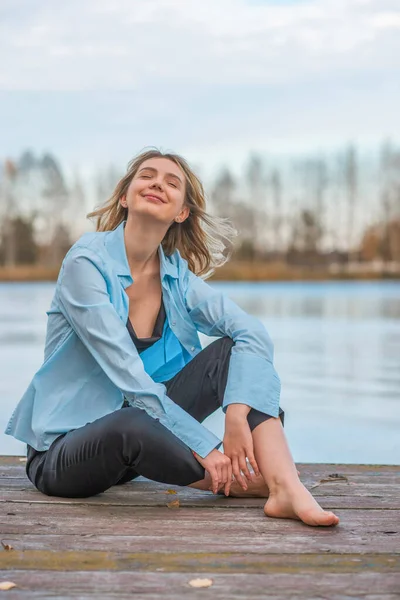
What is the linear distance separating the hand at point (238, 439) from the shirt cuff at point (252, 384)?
0.03m

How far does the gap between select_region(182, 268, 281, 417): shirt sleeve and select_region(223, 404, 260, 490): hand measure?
35 millimetres

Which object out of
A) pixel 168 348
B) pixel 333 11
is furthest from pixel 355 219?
pixel 168 348

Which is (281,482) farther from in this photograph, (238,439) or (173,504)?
(173,504)

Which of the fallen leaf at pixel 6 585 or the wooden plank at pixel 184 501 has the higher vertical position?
the fallen leaf at pixel 6 585

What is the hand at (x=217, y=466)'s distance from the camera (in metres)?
2.11

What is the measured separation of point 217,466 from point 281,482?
0.17 metres

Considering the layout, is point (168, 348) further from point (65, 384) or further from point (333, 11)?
point (333, 11)

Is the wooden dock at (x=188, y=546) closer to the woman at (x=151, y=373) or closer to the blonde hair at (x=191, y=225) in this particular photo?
the woman at (x=151, y=373)

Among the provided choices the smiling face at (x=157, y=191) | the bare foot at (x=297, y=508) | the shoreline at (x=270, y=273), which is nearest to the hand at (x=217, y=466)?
the bare foot at (x=297, y=508)

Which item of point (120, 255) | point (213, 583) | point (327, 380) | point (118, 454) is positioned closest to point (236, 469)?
point (118, 454)

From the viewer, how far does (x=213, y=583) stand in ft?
5.31

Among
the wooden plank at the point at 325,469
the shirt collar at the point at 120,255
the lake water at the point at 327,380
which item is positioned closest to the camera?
the shirt collar at the point at 120,255

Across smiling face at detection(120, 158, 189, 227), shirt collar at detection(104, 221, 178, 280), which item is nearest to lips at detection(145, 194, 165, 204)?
smiling face at detection(120, 158, 189, 227)

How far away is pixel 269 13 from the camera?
22922 millimetres
